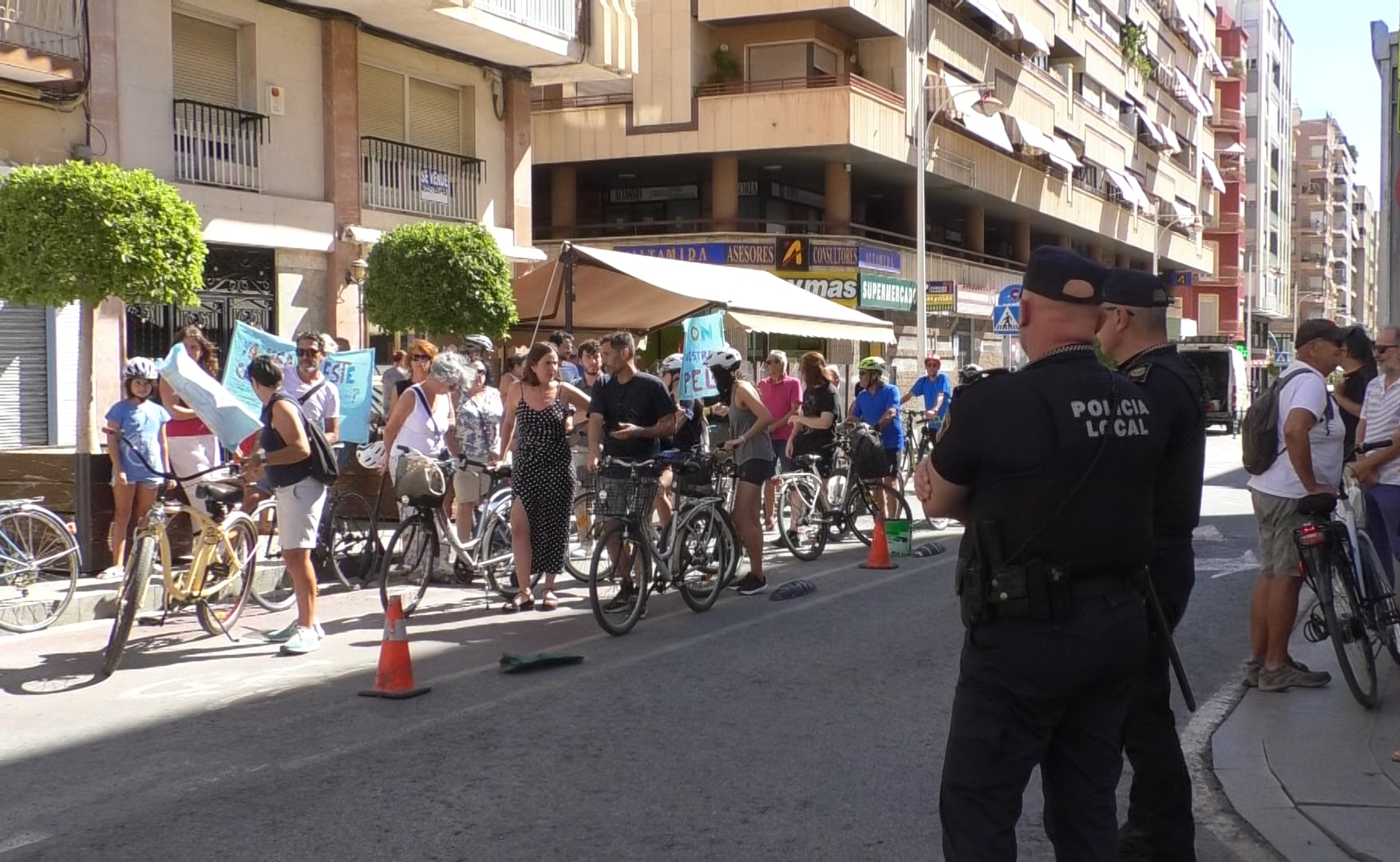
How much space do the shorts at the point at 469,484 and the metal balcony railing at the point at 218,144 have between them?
27.2ft

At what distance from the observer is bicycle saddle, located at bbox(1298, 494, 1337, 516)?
6707mm

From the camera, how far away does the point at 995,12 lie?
3609cm

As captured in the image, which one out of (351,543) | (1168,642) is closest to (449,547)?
(351,543)

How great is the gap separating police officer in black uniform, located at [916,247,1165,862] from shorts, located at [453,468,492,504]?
7.86m

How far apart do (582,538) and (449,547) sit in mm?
1645

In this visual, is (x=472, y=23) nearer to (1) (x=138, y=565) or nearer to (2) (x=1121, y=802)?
(1) (x=138, y=565)

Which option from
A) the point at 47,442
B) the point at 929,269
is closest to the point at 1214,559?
the point at 47,442

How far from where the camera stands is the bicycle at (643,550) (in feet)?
29.2

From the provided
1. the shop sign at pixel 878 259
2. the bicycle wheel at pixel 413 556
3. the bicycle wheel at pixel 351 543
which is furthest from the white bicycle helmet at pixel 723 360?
the shop sign at pixel 878 259

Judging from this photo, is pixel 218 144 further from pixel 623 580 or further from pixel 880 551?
pixel 623 580

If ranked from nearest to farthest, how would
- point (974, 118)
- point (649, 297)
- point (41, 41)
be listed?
point (41, 41), point (649, 297), point (974, 118)

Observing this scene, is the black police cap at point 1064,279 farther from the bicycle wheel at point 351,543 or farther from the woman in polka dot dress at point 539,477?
the bicycle wheel at point 351,543

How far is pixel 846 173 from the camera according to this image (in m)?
32.8

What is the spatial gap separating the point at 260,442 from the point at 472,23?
13.1m
